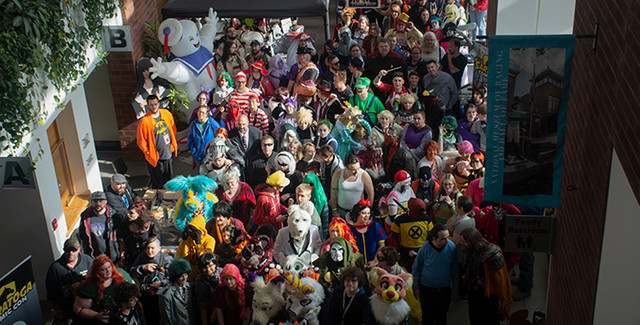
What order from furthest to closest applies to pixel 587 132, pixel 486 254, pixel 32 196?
pixel 32 196
pixel 486 254
pixel 587 132

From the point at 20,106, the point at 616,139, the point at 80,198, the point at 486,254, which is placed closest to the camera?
the point at 616,139

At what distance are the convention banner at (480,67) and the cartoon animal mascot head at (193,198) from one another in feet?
14.9

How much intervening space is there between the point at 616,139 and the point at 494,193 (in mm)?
1341

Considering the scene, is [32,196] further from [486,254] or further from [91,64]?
[486,254]

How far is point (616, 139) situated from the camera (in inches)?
183

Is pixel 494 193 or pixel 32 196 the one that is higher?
pixel 494 193

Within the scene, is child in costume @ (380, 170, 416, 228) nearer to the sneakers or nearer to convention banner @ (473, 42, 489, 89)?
the sneakers

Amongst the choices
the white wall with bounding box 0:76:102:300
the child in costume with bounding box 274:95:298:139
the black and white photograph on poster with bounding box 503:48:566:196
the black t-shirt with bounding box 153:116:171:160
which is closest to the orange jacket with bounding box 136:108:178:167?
the black t-shirt with bounding box 153:116:171:160

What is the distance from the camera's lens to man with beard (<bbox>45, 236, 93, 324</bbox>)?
707 centimetres

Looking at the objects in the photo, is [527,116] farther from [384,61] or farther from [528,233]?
[384,61]

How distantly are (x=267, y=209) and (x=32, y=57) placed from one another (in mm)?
3218

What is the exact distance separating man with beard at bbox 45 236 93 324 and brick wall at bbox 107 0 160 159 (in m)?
5.64

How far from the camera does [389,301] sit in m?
6.26

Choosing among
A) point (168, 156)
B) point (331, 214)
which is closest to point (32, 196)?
point (168, 156)
